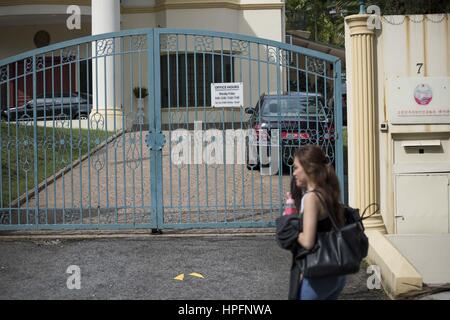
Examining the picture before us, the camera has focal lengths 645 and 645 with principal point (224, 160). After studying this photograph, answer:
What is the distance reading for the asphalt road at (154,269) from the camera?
576 centimetres

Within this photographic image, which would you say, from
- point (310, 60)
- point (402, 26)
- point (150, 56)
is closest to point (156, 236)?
point (150, 56)

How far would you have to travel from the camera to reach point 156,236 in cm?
780

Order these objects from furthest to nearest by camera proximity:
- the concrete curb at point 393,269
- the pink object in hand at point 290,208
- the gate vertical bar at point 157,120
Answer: the gate vertical bar at point 157,120, the concrete curb at point 393,269, the pink object in hand at point 290,208

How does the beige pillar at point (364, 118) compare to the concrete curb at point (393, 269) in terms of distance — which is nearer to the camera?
the concrete curb at point (393, 269)

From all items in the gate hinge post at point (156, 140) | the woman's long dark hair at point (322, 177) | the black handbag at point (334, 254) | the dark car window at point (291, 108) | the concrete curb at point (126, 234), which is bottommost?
the concrete curb at point (126, 234)

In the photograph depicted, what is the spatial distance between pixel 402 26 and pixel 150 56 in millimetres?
2980

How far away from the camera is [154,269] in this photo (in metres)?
6.46

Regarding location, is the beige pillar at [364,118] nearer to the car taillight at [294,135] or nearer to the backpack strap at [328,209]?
the car taillight at [294,135]

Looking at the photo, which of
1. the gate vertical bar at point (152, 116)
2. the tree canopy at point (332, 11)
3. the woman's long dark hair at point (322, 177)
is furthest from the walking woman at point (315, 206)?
the tree canopy at point (332, 11)

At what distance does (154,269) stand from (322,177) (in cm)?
300

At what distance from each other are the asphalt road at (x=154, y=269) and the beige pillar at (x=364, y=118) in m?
1.17

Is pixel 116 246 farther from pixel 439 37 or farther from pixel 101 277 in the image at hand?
pixel 439 37

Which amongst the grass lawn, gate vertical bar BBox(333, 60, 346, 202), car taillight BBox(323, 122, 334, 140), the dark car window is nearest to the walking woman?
gate vertical bar BBox(333, 60, 346, 202)

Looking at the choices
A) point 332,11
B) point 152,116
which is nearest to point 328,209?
point 152,116
